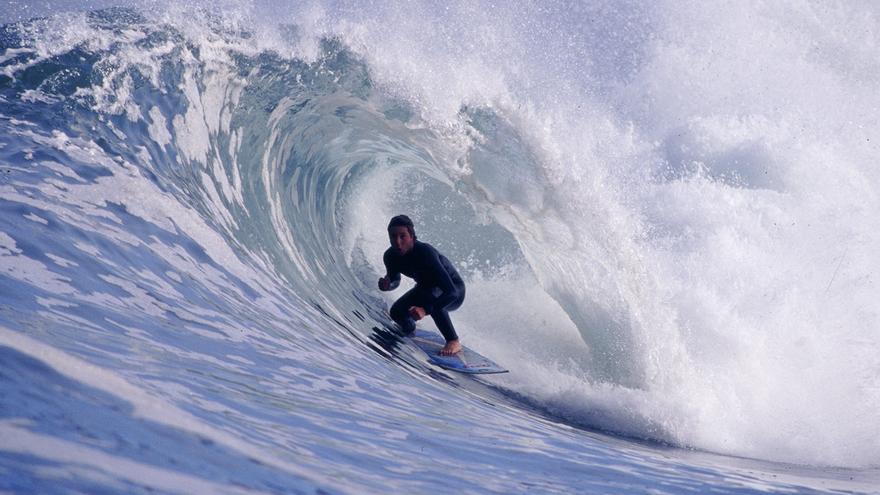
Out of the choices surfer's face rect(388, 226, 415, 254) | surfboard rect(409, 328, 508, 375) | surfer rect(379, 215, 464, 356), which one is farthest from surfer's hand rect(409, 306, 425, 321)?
surfer's face rect(388, 226, 415, 254)

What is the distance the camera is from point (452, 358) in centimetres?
573

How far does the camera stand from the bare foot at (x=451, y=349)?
227 inches

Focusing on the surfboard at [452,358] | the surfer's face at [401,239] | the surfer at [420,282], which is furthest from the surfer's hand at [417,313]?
the surfer's face at [401,239]

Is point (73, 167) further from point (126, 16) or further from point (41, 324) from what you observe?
point (126, 16)

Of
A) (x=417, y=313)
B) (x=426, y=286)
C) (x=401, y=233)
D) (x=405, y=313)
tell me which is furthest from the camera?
(x=405, y=313)

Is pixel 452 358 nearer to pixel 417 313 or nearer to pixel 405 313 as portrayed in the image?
pixel 417 313

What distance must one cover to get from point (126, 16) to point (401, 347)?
4.59 m

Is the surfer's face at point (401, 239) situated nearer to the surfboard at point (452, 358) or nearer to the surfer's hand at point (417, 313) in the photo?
the surfer's hand at point (417, 313)

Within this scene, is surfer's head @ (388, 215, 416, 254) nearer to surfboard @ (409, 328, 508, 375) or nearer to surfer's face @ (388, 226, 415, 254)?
surfer's face @ (388, 226, 415, 254)

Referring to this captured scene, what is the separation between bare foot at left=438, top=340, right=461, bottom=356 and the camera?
18.9 ft

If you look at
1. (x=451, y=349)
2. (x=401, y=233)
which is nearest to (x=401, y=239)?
(x=401, y=233)

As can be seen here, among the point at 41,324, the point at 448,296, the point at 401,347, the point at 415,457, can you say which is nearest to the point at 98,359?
the point at 41,324

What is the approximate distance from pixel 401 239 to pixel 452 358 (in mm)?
1006

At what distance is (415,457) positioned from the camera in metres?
2.84
